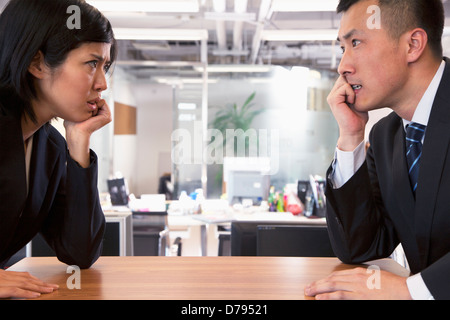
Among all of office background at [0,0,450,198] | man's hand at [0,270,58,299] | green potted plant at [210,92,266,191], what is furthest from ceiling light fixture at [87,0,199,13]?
man's hand at [0,270,58,299]

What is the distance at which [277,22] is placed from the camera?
7.80 meters

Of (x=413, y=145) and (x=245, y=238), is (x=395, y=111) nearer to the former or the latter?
(x=413, y=145)

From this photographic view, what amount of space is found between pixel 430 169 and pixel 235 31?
6759mm

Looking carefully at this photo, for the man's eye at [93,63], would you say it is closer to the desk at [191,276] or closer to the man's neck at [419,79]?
the desk at [191,276]

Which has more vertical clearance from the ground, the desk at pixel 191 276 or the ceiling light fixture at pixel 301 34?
the ceiling light fixture at pixel 301 34

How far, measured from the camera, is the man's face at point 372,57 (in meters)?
1.37

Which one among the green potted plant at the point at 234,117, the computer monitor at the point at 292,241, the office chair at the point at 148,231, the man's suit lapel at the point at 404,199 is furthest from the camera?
the green potted plant at the point at 234,117

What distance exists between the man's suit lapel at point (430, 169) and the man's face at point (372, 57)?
7.0 inches

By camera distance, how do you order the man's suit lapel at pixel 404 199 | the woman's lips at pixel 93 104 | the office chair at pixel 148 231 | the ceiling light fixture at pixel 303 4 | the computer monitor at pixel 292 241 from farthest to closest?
the ceiling light fixture at pixel 303 4 → the office chair at pixel 148 231 → the computer monitor at pixel 292 241 → the woman's lips at pixel 93 104 → the man's suit lapel at pixel 404 199

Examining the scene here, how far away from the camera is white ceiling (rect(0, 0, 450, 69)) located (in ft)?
18.8

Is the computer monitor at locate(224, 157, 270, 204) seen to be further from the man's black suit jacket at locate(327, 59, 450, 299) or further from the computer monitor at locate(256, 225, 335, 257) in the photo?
the man's black suit jacket at locate(327, 59, 450, 299)

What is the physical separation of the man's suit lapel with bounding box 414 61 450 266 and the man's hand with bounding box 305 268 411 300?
→ 0.27m

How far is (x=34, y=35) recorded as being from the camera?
4.26ft

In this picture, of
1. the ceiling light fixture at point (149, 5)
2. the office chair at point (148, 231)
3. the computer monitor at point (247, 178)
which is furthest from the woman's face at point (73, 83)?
the ceiling light fixture at point (149, 5)
